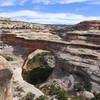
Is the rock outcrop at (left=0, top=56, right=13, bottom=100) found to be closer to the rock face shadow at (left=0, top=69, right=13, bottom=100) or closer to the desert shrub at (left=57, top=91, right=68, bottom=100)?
the rock face shadow at (left=0, top=69, right=13, bottom=100)

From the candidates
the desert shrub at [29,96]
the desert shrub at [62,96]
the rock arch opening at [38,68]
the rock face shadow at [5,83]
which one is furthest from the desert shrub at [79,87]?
the rock face shadow at [5,83]

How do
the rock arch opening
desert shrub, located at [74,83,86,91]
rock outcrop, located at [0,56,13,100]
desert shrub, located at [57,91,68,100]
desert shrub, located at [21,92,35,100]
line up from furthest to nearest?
the rock arch opening, desert shrub, located at [74,83,86,91], desert shrub, located at [57,91,68,100], desert shrub, located at [21,92,35,100], rock outcrop, located at [0,56,13,100]

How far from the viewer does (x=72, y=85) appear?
63.6 ft

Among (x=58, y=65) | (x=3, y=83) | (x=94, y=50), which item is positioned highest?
(x=3, y=83)

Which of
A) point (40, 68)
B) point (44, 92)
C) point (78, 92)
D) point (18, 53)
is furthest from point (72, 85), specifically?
point (18, 53)

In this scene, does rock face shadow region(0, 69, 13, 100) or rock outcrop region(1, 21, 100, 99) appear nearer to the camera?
rock face shadow region(0, 69, 13, 100)

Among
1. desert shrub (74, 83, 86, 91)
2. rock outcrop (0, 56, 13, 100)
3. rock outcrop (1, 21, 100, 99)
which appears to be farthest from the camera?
rock outcrop (1, 21, 100, 99)

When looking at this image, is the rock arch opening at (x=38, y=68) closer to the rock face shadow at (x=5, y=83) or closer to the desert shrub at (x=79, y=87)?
the desert shrub at (x=79, y=87)

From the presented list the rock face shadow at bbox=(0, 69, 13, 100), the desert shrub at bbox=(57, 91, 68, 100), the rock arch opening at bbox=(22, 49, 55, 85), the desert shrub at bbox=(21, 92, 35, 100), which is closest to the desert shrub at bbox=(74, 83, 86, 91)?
the desert shrub at bbox=(57, 91, 68, 100)

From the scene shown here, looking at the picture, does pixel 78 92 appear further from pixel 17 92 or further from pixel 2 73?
pixel 2 73

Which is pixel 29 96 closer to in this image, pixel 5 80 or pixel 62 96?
pixel 62 96

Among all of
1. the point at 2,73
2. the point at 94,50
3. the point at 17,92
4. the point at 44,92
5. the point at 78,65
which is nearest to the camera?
the point at 2,73

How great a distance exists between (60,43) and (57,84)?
5989 mm

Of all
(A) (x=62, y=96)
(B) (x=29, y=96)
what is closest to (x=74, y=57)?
(A) (x=62, y=96)
